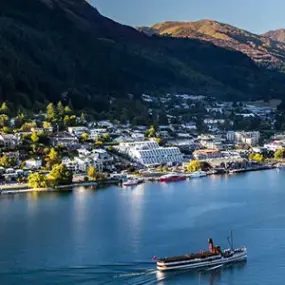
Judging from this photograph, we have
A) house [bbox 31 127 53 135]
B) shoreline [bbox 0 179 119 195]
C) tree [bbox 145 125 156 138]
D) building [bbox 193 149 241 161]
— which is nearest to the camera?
shoreline [bbox 0 179 119 195]

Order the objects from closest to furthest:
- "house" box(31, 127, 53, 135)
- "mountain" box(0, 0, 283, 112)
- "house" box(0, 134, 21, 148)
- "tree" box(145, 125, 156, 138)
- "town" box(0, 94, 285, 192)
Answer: "town" box(0, 94, 285, 192) → "house" box(0, 134, 21, 148) → "house" box(31, 127, 53, 135) → "tree" box(145, 125, 156, 138) → "mountain" box(0, 0, 283, 112)

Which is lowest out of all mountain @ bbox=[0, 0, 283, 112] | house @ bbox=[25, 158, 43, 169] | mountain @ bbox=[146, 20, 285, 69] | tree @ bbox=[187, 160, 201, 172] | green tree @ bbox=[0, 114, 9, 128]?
tree @ bbox=[187, 160, 201, 172]

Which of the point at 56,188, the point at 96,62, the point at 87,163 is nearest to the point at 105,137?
the point at 87,163

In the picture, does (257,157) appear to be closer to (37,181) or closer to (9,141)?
(9,141)

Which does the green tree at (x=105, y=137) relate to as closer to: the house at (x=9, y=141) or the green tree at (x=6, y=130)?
the green tree at (x=6, y=130)

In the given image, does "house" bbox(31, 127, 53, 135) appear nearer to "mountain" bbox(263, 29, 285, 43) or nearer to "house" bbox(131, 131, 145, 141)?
"house" bbox(131, 131, 145, 141)

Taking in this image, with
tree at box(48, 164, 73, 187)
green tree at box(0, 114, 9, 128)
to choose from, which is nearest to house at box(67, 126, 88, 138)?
green tree at box(0, 114, 9, 128)
